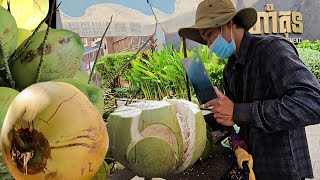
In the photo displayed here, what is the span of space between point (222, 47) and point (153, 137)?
4.01 ft

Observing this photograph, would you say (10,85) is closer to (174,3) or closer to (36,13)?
(36,13)

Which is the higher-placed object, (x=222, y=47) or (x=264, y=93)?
(x=222, y=47)

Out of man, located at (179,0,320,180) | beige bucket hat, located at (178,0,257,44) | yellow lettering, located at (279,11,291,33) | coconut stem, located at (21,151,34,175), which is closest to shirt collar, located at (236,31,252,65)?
man, located at (179,0,320,180)

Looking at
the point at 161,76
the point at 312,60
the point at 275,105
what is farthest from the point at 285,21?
the point at 275,105

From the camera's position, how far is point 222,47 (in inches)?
77.7

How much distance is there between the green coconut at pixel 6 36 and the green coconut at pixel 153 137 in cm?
30

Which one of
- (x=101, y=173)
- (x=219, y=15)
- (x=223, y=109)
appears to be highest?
(x=219, y=15)

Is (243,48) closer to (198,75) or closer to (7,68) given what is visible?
(198,75)

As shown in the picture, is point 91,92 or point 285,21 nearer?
point 91,92

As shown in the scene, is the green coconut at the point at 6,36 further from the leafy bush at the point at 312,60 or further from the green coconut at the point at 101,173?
the leafy bush at the point at 312,60

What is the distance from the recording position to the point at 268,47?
172cm

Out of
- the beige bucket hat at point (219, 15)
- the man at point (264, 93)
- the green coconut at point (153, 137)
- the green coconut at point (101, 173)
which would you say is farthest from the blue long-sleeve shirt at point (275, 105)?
the green coconut at point (101, 173)

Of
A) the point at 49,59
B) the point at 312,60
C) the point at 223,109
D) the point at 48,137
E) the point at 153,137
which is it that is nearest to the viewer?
the point at 48,137

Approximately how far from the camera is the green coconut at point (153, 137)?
86cm
